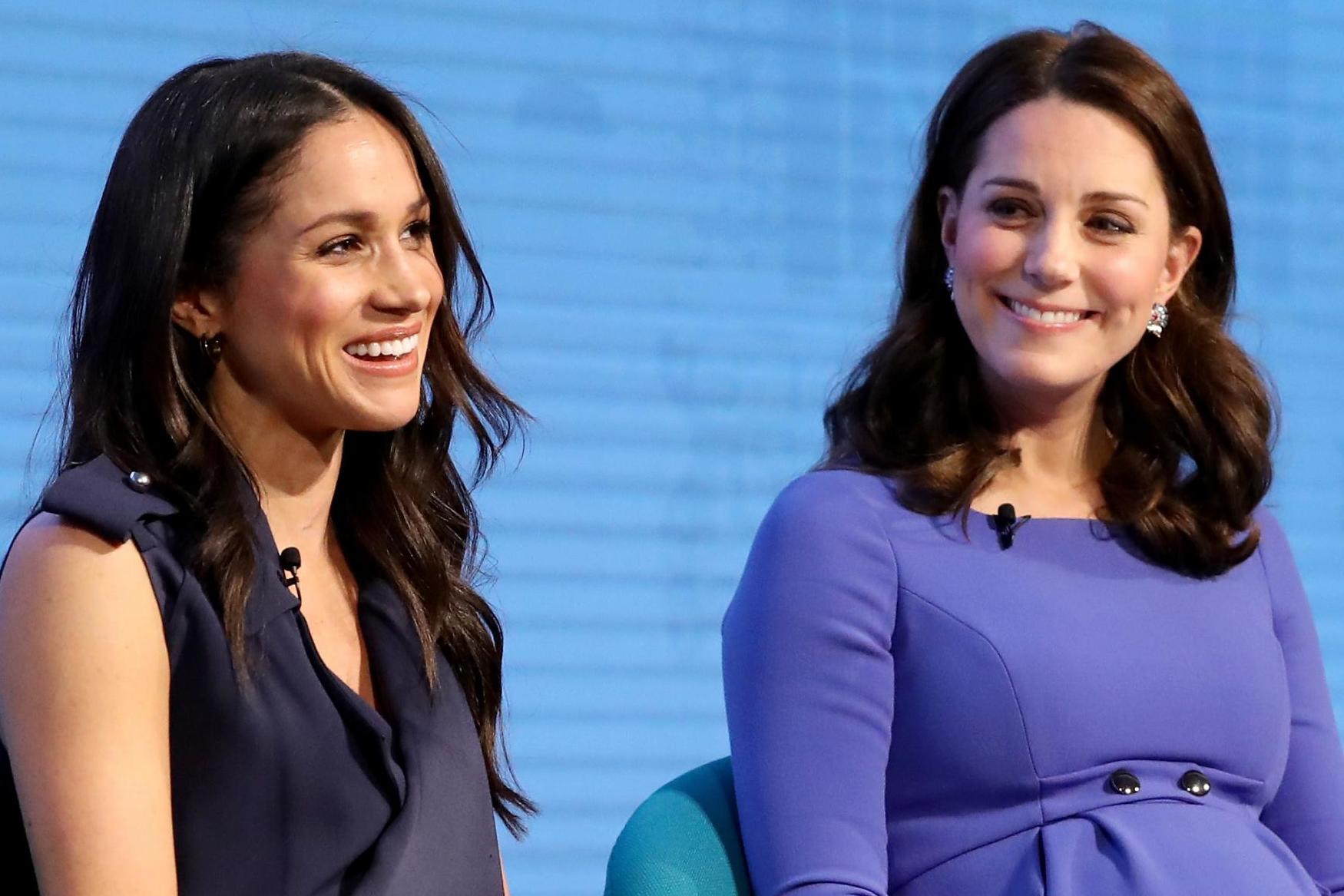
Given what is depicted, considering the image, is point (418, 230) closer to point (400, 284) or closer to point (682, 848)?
point (400, 284)

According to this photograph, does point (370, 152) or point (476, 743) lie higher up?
point (370, 152)

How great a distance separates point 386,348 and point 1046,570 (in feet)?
2.55

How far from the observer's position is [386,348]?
203 centimetres

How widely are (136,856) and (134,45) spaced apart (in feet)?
5.45

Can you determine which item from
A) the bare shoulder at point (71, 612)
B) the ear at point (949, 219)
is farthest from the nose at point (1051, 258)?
the bare shoulder at point (71, 612)

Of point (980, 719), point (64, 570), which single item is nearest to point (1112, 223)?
point (980, 719)

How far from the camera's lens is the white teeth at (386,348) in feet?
6.64

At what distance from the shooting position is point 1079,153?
2271 millimetres

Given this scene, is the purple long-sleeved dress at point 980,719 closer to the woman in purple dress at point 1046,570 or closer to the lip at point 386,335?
the woman in purple dress at point 1046,570

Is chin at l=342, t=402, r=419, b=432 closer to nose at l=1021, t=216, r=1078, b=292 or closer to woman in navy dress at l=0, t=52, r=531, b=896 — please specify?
woman in navy dress at l=0, t=52, r=531, b=896

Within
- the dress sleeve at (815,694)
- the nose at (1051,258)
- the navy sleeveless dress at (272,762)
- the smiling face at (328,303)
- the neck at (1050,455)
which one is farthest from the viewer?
the neck at (1050,455)

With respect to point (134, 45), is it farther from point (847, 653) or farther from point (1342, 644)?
point (1342, 644)

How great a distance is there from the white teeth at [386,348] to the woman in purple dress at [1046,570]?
1.52 ft

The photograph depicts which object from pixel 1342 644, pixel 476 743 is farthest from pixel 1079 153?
pixel 1342 644
